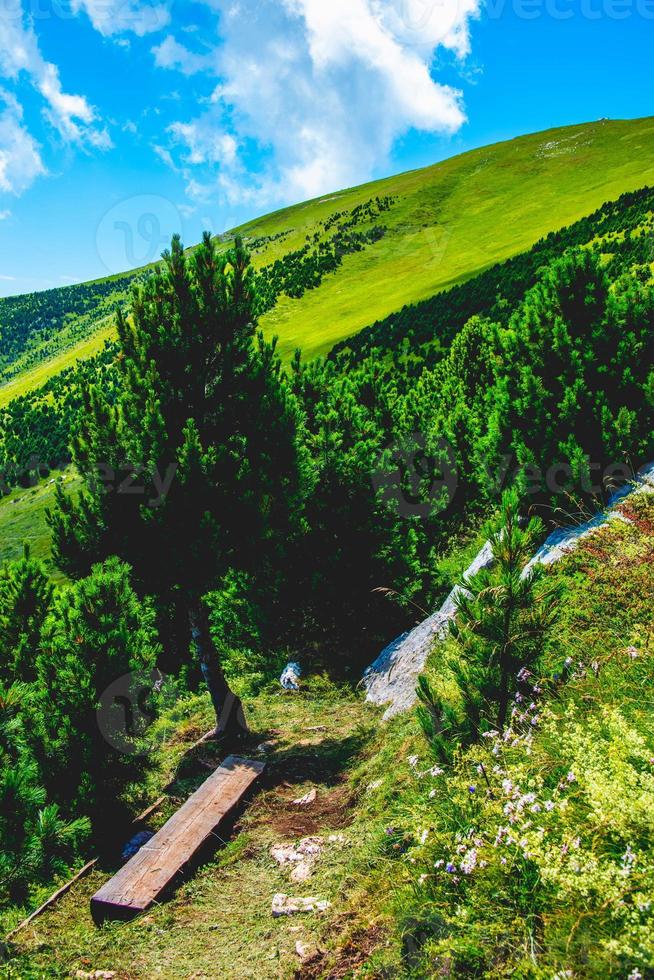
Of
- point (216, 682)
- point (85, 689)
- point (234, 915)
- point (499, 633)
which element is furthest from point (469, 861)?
point (216, 682)

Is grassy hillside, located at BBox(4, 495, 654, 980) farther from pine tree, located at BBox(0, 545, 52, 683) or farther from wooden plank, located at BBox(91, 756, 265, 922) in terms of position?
pine tree, located at BBox(0, 545, 52, 683)

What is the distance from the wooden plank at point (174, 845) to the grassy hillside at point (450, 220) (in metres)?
54.0

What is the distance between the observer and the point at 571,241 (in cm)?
5019

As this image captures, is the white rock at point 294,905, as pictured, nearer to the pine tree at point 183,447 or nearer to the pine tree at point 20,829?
the pine tree at point 20,829

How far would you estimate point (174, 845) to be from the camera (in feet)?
23.5

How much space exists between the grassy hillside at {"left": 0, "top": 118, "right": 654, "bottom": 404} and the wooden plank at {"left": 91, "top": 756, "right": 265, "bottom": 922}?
5403cm

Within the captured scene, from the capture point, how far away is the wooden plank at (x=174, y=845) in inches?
251

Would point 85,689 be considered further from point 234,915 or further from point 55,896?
point 234,915

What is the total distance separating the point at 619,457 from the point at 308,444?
697 cm

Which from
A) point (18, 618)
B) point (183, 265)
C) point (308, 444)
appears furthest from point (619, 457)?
point (18, 618)

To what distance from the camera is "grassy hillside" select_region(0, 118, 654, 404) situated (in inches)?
2776

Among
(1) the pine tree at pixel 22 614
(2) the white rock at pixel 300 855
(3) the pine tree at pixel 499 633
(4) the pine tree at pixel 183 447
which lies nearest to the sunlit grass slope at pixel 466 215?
(4) the pine tree at pixel 183 447

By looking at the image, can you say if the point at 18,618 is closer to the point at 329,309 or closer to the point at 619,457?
the point at 619,457

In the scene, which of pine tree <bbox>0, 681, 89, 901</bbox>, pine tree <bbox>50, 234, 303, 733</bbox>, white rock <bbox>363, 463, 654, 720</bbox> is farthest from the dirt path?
pine tree <bbox>50, 234, 303, 733</bbox>
